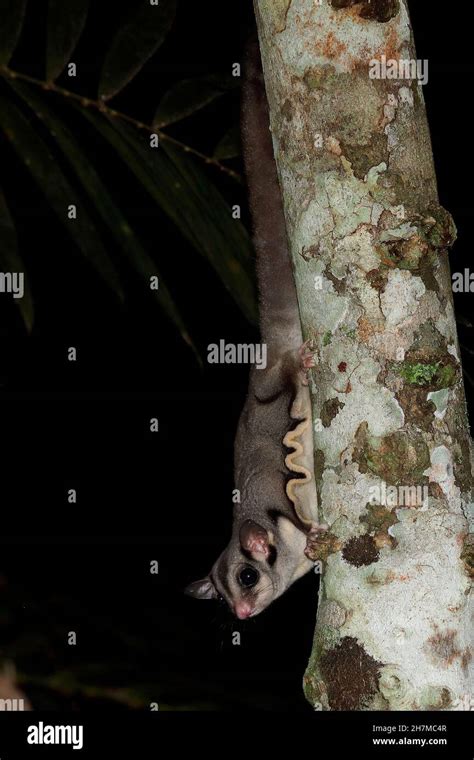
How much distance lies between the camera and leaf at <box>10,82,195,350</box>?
3.30m

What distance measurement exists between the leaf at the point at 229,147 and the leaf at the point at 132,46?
511 millimetres

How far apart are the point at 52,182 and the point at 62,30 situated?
25.6 inches

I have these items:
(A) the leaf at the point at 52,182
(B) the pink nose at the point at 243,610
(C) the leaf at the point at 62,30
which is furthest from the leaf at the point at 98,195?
(B) the pink nose at the point at 243,610

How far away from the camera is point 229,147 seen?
13.4 feet

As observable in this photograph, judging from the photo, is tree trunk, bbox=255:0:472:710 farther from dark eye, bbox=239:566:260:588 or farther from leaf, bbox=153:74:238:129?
dark eye, bbox=239:566:260:588

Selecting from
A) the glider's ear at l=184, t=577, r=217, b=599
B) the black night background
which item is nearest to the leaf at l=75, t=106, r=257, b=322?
the black night background

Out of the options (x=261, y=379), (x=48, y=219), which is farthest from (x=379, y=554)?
(x=48, y=219)

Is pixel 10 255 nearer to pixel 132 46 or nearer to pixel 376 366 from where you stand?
pixel 132 46

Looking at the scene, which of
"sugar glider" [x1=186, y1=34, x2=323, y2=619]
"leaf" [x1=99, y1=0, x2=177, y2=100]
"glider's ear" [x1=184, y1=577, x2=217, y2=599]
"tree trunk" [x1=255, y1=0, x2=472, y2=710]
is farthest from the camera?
"glider's ear" [x1=184, y1=577, x2=217, y2=599]

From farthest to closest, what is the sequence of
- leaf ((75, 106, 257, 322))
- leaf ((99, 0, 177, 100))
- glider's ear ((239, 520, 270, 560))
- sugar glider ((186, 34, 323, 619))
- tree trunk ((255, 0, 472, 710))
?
1. glider's ear ((239, 520, 270, 560))
2. sugar glider ((186, 34, 323, 619))
3. leaf ((99, 0, 177, 100))
4. leaf ((75, 106, 257, 322))
5. tree trunk ((255, 0, 472, 710))

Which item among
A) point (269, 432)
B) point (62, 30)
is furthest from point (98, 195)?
point (269, 432)

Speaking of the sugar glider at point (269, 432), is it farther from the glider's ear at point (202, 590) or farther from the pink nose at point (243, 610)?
the glider's ear at point (202, 590)

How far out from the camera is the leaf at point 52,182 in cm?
329

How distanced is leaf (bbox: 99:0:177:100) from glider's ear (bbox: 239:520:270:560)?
1.73 meters
